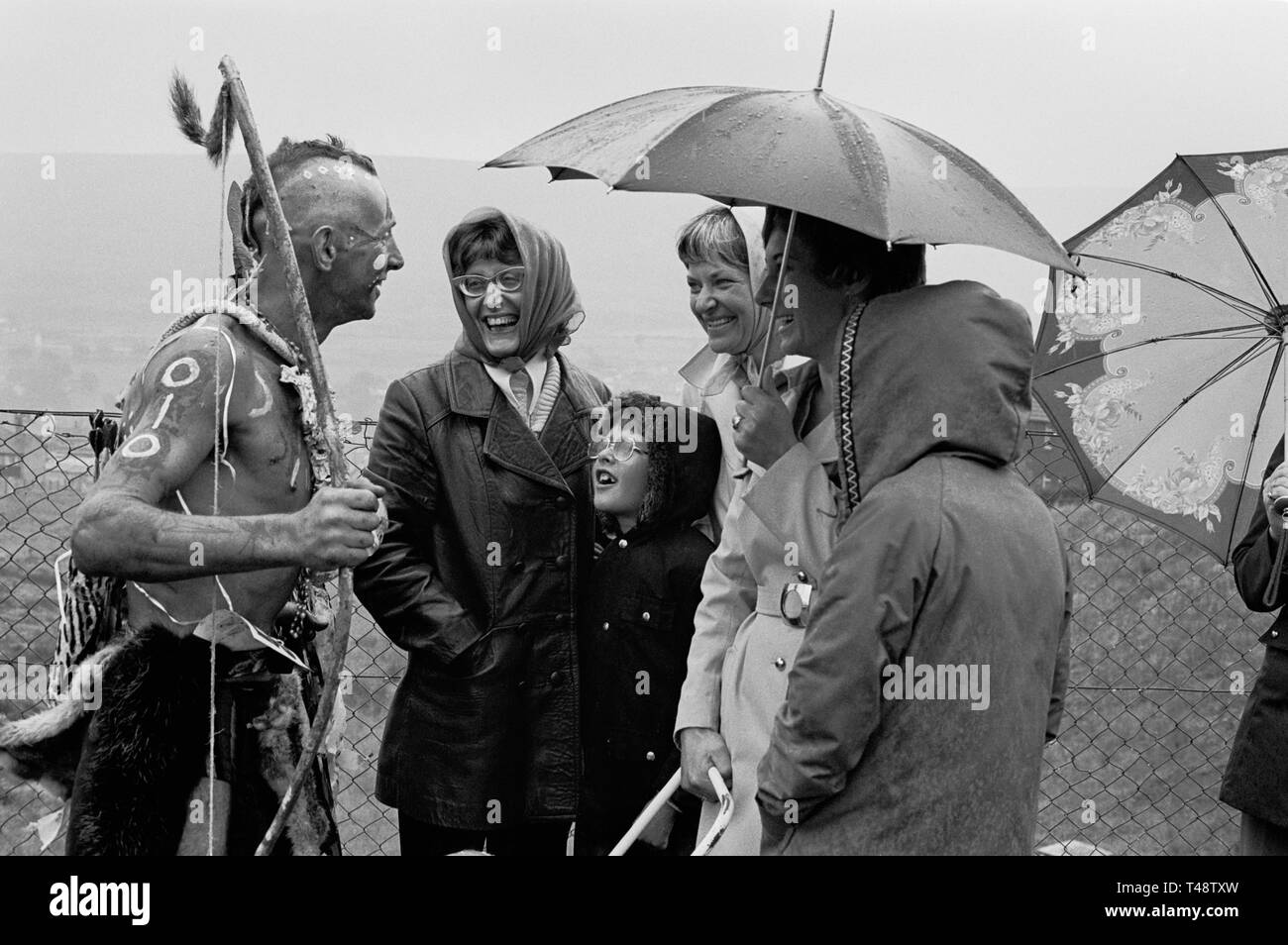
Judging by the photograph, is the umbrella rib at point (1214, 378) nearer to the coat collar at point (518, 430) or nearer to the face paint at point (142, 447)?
the coat collar at point (518, 430)

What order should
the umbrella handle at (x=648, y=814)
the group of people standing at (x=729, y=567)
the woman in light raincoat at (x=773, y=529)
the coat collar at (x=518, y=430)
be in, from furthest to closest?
the coat collar at (x=518, y=430)
the umbrella handle at (x=648, y=814)
the woman in light raincoat at (x=773, y=529)
the group of people standing at (x=729, y=567)

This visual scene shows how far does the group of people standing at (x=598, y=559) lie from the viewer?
2.16 m

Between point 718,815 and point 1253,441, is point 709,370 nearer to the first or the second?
point 718,815

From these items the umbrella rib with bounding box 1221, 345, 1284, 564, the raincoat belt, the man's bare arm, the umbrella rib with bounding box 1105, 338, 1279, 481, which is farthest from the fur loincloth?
the umbrella rib with bounding box 1221, 345, 1284, 564

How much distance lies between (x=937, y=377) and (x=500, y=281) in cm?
160

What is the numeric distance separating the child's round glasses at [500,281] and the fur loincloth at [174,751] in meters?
1.14

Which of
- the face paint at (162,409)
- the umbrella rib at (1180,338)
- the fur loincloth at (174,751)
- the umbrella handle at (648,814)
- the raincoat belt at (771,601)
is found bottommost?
Answer: the umbrella handle at (648,814)

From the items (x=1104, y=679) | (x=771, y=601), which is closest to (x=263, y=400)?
(x=771, y=601)

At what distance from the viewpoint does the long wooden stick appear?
2533mm

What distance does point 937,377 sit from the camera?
7.16ft

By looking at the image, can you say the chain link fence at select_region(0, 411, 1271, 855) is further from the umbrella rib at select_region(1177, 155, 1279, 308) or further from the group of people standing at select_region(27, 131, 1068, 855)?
the group of people standing at select_region(27, 131, 1068, 855)

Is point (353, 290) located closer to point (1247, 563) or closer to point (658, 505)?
point (658, 505)

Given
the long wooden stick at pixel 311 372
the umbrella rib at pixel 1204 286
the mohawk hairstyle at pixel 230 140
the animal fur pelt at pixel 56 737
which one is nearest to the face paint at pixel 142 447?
the long wooden stick at pixel 311 372

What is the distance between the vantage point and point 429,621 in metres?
3.36
